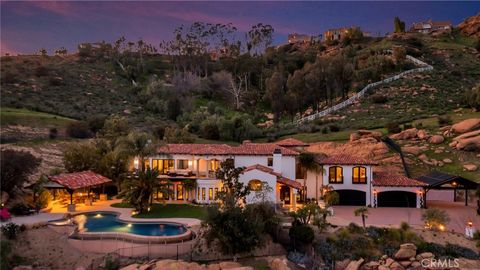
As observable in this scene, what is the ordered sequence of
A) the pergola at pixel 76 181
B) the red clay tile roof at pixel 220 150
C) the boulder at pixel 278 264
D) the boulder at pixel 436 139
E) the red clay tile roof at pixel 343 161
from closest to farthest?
the boulder at pixel 278 264, the pergola at pixel 76 181, the red clay tile roof at pixel 343 161, the red clay tile roof at pixel 220 150, the boulder at pixel 436 139

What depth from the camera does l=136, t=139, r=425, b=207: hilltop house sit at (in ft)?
107

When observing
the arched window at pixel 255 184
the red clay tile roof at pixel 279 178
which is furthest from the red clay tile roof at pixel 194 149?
the arched window at pixel 255 184

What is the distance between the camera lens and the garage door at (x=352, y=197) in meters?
33.6

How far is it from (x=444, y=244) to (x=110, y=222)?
65.0 feet

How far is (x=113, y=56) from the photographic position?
10138 centimetres

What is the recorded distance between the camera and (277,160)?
112 feet

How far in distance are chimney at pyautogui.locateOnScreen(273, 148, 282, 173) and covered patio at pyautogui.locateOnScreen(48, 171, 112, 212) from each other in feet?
42.6

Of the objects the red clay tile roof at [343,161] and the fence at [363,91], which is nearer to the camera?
the red clay tile roof at [343,161]

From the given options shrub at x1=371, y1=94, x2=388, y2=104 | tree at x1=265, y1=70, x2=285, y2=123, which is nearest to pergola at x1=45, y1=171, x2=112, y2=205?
tree at x1=265, y1=70, x2=285, y2=123

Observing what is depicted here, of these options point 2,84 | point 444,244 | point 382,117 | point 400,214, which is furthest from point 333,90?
point 2,84

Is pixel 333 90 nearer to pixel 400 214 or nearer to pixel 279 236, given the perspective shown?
pixel 400 214

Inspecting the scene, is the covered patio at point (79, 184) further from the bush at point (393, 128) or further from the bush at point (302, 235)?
the bush at point (393, 128)

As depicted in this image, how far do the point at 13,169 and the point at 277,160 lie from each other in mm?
18566

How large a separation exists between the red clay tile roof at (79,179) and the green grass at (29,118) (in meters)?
22.7
